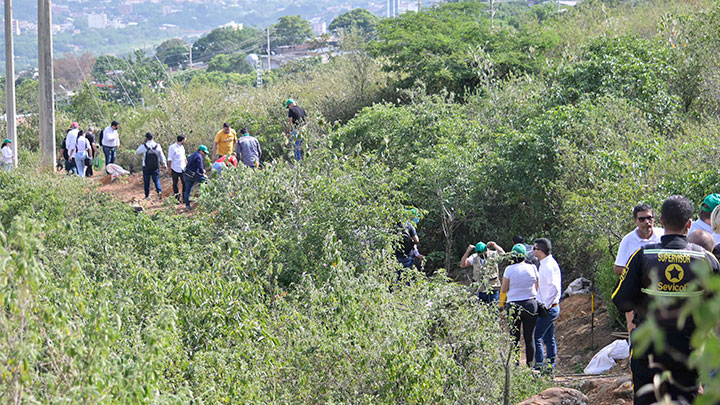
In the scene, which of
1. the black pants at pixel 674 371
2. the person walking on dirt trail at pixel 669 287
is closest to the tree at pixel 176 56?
the person walking on dirt trail at pixel 669 287

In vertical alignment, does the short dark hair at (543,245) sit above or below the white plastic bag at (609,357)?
above

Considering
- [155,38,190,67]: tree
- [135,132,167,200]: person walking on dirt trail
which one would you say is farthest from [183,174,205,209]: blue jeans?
[155,38,190,67]: tree

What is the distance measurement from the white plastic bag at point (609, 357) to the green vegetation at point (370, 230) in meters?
1.02

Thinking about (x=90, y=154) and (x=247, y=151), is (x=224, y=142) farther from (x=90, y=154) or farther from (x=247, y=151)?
(x=90, y=154)

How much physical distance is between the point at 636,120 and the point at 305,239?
18.7 feet

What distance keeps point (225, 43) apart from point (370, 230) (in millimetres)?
109611

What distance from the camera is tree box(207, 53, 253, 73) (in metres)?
90.4

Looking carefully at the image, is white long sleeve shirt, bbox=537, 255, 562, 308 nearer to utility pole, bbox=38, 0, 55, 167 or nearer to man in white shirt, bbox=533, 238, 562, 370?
man in white shirt, bbox=533, 238, 562, 370

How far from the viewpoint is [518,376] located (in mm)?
6953

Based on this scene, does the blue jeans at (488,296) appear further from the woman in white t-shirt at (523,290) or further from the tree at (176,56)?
the tree at (176,56)

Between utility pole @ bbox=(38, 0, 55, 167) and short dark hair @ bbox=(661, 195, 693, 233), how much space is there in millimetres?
16324

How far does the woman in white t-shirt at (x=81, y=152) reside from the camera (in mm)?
19406

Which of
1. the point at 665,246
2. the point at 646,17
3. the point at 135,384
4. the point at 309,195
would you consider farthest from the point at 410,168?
the point at 646,17

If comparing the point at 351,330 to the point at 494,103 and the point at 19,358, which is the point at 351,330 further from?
the point at 494,103
